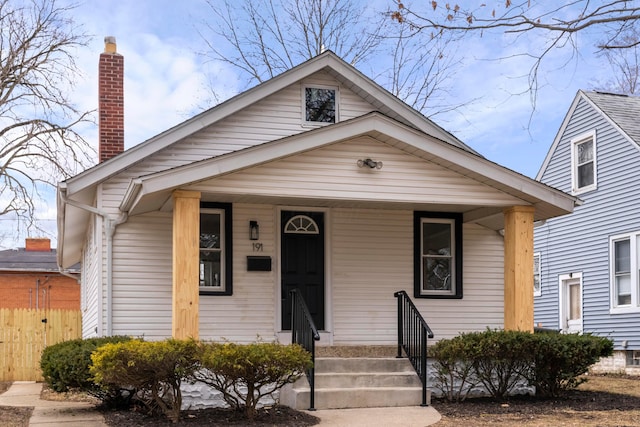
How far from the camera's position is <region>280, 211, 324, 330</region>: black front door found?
12.1 metres

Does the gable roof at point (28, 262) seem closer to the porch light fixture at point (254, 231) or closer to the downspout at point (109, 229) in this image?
the downspout at point (109, 229)

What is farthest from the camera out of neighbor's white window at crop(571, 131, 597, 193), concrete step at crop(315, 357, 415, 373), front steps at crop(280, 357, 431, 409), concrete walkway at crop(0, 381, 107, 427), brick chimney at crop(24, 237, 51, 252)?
brick chimney at crop(24, 237, 51, 252)

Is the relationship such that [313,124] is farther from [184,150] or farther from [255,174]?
[255,174]

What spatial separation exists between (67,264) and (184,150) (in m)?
9.73

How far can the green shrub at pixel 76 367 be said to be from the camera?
9945mm

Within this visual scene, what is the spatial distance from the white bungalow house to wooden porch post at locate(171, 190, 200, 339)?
0.06ft

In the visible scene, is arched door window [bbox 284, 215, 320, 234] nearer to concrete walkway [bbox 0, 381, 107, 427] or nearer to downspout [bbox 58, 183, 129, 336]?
downspout [bbox 58, 183, 129, 336]

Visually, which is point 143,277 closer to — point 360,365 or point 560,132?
point 360,365

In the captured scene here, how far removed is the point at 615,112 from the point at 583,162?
60.8 inches

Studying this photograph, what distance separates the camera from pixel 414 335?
34.7 feet

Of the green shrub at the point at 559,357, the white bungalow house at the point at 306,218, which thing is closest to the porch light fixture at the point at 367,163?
the white bungalow house at the point at 306,218

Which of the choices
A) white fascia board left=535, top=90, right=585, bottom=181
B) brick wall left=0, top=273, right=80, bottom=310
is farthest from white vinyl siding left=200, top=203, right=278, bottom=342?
brick wall left=0, top=273, right=80, bottom=310

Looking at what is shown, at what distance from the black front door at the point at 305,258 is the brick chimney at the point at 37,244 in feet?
68.4

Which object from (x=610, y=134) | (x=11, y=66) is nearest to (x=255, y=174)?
(x=610, y=134)
